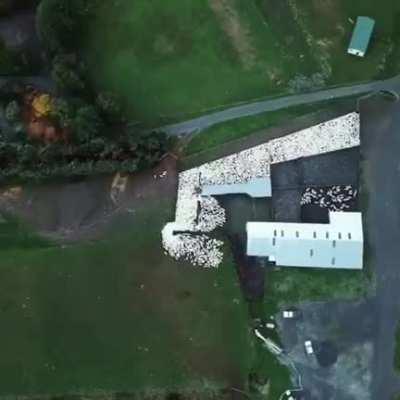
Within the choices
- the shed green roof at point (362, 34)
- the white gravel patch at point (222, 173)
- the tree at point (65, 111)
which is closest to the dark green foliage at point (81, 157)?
the tree at point (65, 111)

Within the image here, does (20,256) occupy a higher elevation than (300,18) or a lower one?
lower

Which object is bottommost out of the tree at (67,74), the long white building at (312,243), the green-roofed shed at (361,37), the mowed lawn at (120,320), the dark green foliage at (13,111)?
the mowed lawn at (120,320)

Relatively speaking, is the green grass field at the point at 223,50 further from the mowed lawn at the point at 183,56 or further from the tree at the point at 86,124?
the tree at the point at 86,124

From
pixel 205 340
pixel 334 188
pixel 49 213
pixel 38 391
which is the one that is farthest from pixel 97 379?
pixel 334 188

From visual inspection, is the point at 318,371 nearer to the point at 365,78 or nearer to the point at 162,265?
the point at 162,265

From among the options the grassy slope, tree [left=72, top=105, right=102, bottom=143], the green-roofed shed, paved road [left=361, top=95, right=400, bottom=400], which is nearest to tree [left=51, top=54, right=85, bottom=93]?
tree [left=72, top=105, right=102, bottom=143]

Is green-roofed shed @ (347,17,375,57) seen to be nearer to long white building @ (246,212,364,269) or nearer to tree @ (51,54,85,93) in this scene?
long white building @ (246,212,364,269)
